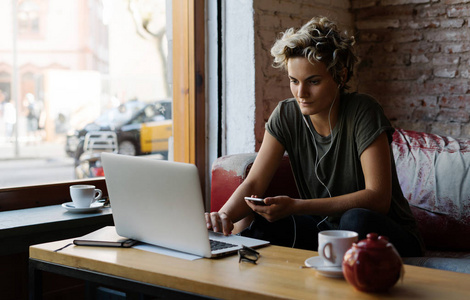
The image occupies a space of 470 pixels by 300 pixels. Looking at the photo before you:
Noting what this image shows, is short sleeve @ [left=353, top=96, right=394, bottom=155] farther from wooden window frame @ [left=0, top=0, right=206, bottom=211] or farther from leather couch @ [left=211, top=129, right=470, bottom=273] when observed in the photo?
wooden window frame @ [left=0, top=0, right=206, bottom=211]

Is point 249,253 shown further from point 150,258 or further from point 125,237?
point 125,237

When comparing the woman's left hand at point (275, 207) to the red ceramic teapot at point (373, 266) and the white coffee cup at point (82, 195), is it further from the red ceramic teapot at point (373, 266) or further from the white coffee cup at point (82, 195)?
the white coffee cup at point (82, 195)

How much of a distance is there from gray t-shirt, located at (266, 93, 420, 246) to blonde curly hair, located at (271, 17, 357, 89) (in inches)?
5.0

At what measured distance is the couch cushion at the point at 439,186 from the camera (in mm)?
2148

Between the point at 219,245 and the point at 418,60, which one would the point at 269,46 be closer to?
the point at 418,60

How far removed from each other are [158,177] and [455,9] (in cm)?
192

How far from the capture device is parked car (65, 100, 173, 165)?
8.32 feet

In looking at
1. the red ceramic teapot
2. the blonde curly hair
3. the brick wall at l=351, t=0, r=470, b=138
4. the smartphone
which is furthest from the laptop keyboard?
the brick wall at l=351, t=0, r=470, b=138

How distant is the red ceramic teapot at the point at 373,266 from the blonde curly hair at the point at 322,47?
2.89ft

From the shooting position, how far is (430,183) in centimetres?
221

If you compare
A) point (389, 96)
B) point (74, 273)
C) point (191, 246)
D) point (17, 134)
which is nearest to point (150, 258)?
point (191, 246)

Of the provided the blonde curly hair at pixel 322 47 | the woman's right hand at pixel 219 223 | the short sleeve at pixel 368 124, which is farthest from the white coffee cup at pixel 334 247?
the blonde curly hair at pixel 322 47

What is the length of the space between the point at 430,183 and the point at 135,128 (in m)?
1.30

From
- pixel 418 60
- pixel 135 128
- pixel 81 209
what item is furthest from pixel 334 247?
pixel 418 60
